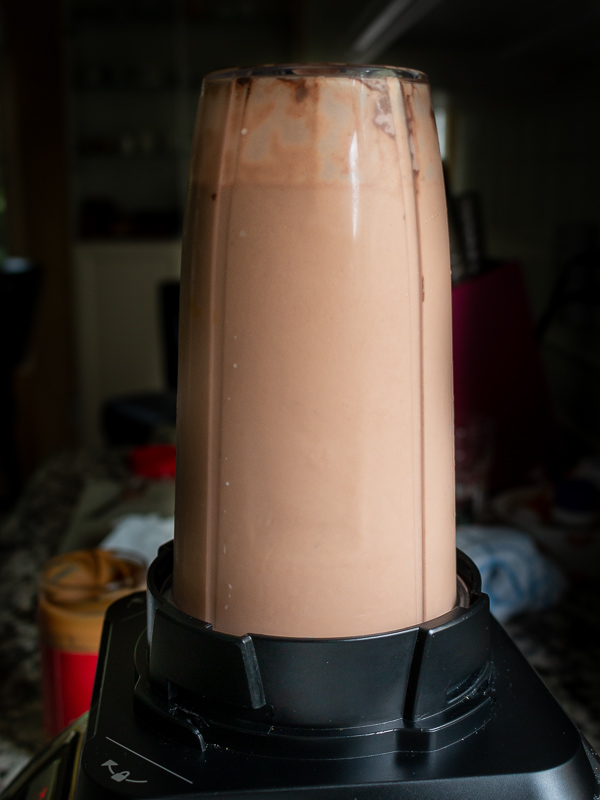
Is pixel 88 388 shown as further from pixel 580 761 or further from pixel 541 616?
pixel 580 761

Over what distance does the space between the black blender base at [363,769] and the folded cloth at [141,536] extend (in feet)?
1.23

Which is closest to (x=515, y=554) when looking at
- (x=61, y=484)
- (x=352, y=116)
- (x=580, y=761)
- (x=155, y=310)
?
(x=580, y=761)

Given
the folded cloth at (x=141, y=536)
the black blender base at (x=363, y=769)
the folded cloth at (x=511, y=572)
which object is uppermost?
→ the black blender base at (x=363, y=769)

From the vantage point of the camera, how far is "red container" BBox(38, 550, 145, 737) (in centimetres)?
52

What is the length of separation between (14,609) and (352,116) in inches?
27.2

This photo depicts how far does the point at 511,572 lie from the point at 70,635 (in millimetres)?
419

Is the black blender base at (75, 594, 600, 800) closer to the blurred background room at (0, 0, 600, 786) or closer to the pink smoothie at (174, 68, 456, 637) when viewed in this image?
the pink smoothie at (174, 68, 456, 637)

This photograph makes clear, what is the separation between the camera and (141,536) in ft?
2.46

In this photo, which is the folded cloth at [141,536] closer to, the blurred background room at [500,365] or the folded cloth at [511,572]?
the blurred background room at [500,365]

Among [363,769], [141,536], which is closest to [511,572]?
[141,536]

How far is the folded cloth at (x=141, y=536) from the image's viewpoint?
0.72 m

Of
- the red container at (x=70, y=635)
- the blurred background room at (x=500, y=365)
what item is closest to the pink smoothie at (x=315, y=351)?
the red container at (x=70, y=635)

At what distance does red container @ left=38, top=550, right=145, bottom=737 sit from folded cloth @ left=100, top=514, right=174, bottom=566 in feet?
0.45

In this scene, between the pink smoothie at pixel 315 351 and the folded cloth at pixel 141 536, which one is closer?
the pink smoothie at pixel 315 351
